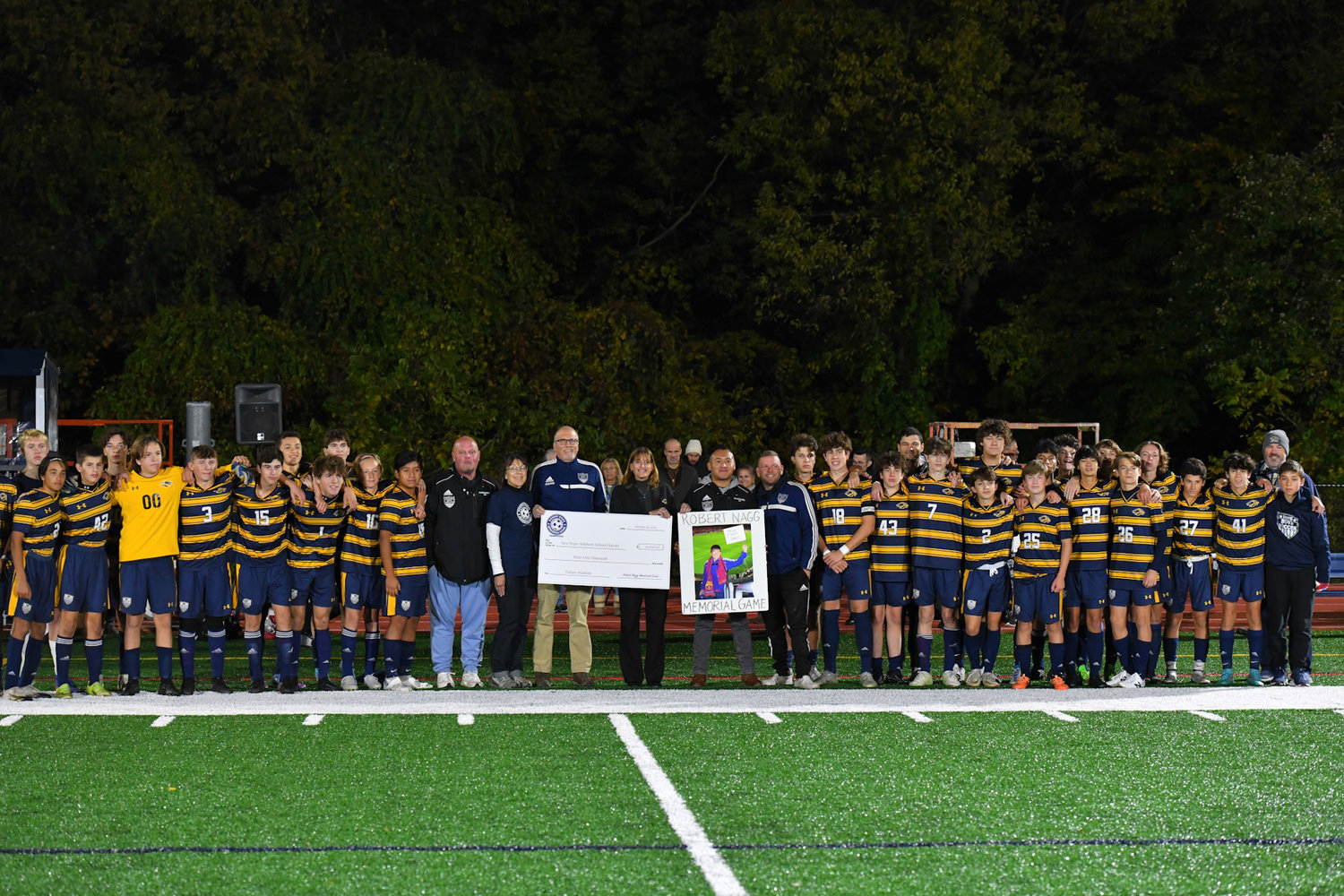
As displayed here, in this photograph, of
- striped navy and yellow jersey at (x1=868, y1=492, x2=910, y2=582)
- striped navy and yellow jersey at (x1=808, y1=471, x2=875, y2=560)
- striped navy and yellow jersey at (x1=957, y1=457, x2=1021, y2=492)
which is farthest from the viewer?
striped navy and yellow jersey at (x1=957, y1=457, x2=1021, y2=492)

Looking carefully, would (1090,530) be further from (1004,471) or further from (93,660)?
(93,660)

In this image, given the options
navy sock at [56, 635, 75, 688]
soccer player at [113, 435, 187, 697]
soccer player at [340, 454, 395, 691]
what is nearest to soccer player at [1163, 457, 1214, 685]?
soccer player at [340, 454, 395, 691]

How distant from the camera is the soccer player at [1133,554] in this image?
1122 cm

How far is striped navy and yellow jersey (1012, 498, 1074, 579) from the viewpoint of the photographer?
1108cm

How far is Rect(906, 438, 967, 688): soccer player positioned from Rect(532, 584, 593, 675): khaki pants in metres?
2.40

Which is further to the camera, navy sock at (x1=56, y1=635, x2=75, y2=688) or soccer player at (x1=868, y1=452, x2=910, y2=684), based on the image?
soccer player at (x1=868, y1=452, x2=910, y2=684)

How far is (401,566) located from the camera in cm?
1106

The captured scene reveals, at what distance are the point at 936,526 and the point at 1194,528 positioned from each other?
2.05 m

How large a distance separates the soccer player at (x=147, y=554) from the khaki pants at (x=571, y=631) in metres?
2.56

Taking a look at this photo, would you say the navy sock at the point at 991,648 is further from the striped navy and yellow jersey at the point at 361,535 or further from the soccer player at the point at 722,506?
the striped navy and yellow jersey at the point at 361,535

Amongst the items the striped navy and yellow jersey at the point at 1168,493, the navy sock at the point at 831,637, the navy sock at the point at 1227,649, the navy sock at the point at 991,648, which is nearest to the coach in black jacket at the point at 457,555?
the navy sock at the point at 831,637

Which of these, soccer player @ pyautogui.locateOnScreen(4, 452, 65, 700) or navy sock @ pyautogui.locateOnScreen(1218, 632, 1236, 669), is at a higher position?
soccer player @ pyautogui.locateOnScreen(4, 452, 65, 700)

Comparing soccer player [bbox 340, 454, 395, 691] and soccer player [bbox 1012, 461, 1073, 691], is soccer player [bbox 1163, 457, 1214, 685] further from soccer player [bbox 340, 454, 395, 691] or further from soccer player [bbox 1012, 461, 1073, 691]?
soccer player [bbox 340, 454, 395, 691]

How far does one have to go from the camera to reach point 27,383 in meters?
19.6
